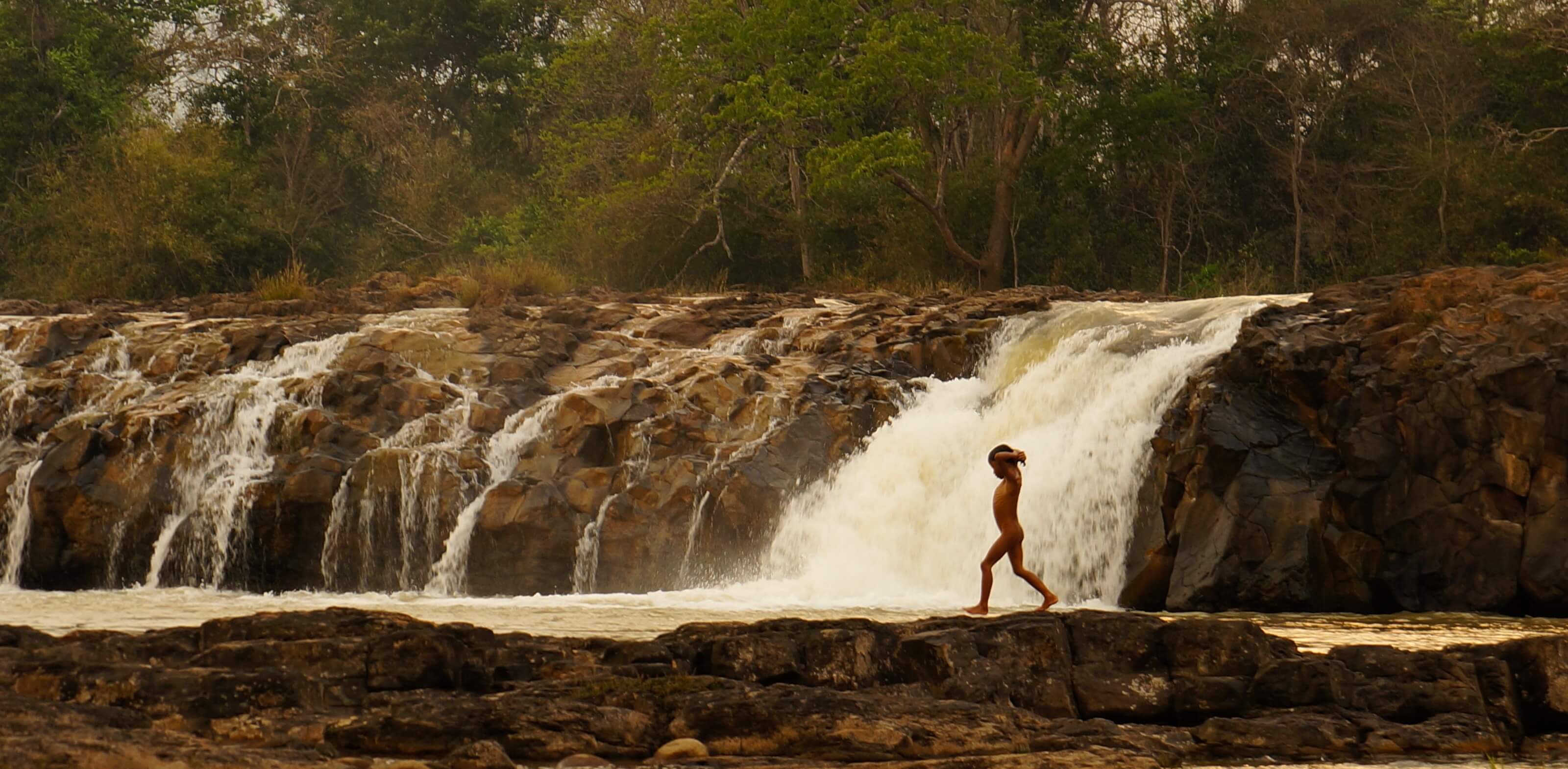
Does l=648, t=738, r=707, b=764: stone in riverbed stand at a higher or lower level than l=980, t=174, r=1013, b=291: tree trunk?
lower

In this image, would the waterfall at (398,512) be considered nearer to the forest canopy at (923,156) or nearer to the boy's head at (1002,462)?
the boy's head at (1002,462)

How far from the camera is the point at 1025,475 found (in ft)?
62.3

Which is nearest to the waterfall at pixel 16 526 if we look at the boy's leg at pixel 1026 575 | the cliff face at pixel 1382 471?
the boy's leg at pixel 1026 575

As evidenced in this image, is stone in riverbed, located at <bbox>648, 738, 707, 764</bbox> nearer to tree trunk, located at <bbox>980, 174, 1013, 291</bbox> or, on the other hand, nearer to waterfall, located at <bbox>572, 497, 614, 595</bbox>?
waterfall, located at <bbox>572, 497, 614, 595</bbox>

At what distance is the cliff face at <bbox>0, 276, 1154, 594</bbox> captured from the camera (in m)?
20.1

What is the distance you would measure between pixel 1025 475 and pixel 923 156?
15.2 meters

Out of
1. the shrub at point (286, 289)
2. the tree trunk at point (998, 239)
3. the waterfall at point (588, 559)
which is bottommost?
the waterfall at point (588, 559)

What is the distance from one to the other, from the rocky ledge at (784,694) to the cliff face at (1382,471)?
23.2ft

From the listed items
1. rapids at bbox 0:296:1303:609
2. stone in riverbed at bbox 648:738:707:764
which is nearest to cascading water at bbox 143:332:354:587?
rapids at bbox 0:296:1303:609

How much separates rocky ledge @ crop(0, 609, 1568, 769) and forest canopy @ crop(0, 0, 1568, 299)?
21993mm

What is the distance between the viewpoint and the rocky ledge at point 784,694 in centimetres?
819

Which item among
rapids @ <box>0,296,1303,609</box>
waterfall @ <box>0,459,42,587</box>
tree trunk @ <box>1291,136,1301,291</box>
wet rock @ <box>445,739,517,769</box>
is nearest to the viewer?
wet rock @ <box>445,739,517,769</box>

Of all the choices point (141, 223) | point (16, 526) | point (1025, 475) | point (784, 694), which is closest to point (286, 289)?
point (16, 526)

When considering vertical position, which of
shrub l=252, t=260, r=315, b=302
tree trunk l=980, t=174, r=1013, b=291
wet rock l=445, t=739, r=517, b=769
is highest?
tree trunk l=980, t=174, r=1013, b=291
